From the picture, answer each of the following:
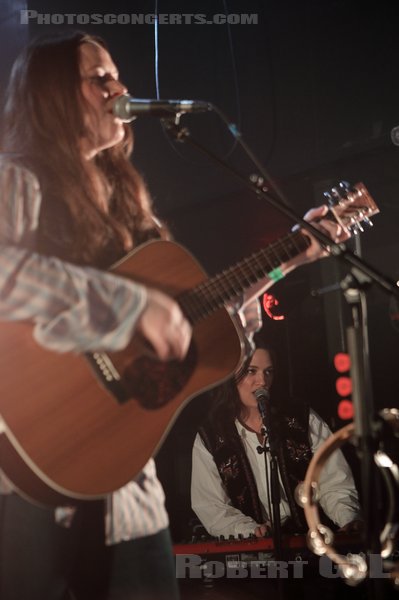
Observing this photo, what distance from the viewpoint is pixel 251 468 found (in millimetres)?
3316

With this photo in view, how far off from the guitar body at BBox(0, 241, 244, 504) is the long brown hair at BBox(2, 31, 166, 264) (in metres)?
0.15

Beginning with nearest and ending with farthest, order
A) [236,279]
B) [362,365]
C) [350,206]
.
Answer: [362,365]
[236,279]
[350,206]

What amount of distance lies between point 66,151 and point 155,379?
2.35 ft

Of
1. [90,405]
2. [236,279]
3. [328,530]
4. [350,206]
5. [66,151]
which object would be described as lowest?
[328,530]

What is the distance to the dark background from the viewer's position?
3.05m

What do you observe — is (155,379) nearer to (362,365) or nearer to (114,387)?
(114,387)

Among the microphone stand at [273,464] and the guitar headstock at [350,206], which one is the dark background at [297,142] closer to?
the microphone stand at [273,464]

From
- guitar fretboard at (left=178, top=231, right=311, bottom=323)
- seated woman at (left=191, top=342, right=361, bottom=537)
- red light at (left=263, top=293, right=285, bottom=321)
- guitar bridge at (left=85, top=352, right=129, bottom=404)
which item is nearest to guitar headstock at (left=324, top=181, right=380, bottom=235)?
guitar fretboard at (left=178, top=231, right=311, bottom=323)

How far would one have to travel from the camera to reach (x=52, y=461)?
1804mm

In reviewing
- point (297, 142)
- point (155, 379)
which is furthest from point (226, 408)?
point (155, 379)

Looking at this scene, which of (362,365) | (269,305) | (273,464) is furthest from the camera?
(269,305)

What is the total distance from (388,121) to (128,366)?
211 centimetres

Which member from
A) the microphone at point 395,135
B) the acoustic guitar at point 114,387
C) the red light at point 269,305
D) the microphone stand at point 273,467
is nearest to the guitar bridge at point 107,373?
the acoustic guitar at point 114,387

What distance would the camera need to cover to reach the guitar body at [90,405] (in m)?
1.78
